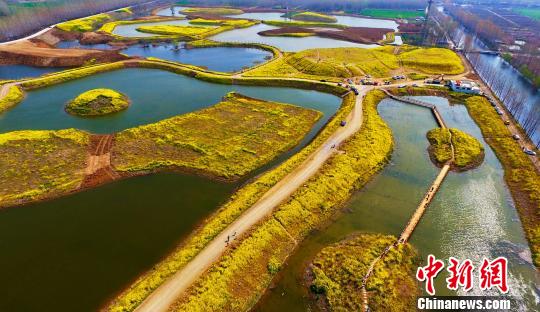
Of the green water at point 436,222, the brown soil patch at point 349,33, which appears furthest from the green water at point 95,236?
the brown soil patch at point 349,33

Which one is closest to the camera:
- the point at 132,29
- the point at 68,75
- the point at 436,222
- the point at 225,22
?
the point at 436,222

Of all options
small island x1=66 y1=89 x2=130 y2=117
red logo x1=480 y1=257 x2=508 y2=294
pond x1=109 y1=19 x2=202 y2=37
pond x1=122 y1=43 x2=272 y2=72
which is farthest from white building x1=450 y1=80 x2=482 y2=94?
pond x1=109 y1=19 x2=202 y2=37

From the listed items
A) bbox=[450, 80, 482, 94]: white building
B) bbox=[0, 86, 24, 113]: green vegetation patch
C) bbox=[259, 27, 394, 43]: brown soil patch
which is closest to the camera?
bbox=[0, 86, 24, 113]: green vegetation patch

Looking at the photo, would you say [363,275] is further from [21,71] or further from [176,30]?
[176,30]

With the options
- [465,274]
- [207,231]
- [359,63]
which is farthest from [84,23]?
[465,274]

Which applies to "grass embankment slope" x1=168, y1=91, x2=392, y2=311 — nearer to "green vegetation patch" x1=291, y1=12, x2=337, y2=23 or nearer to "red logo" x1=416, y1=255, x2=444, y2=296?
"red logo" x1=416, y1=255, x2=444, y2=296

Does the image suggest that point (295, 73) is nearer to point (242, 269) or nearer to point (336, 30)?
point (242, 269)

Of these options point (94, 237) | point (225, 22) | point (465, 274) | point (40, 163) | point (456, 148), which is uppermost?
point (225, 22)
